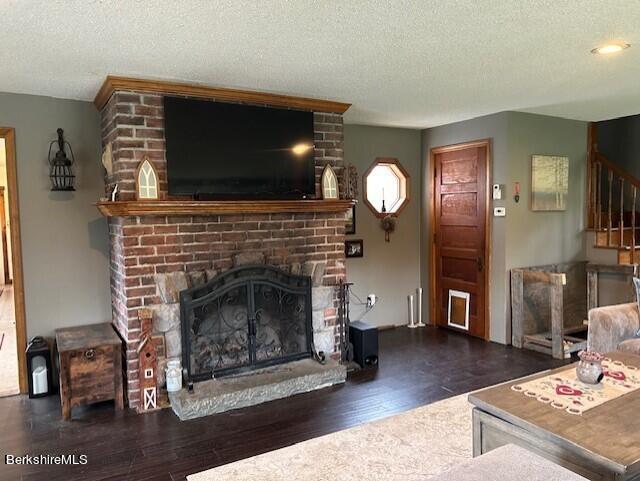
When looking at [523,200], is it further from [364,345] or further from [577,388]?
[577,388]

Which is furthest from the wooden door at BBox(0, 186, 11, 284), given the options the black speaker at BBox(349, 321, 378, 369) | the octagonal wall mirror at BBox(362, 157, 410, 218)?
the black speaker at BBox(349, 321, 378, 369)

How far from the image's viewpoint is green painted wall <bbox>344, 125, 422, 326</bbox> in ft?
17.3

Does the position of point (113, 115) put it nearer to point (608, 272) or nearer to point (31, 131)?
point (31, 131)

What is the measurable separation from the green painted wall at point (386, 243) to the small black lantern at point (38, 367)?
2.98m

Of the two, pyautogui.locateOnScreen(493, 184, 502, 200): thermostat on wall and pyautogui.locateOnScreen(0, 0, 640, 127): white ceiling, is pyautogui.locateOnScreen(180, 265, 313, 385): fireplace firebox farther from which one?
pyautogui.locateOnScreen(493, 184, 502, 200): thermostat on wall

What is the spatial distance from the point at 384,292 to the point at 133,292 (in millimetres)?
3014

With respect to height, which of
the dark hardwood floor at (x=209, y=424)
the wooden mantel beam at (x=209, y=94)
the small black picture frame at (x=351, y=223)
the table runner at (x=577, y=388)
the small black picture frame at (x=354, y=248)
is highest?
the wooden mantel beam at (x=209, y=94)

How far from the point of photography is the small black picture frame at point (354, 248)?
5.21 meters

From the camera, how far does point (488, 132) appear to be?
15.9ft

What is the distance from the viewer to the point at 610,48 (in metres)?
2.85

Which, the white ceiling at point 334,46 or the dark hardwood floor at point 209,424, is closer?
the white ceiling at point 334,46

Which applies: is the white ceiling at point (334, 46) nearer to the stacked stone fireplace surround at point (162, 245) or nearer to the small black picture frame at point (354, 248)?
the stacked stone fireplace surround at point (162, 245)

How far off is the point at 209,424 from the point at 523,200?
367 centimetres

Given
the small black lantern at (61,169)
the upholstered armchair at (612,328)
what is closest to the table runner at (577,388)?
the upholstered armchair at (612,328)
